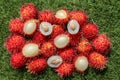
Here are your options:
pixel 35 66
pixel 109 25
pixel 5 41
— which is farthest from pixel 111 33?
pixel 5 41

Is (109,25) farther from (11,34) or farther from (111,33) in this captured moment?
(11,34)

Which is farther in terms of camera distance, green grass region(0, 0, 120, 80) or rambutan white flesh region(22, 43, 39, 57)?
green grass region(0, 0, 120, 80)

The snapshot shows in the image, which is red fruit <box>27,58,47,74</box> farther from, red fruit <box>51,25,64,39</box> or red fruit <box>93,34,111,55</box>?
red fruit <box>93,34,111,55</box>

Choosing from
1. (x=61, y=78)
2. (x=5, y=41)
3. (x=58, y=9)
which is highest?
(x=58, y=9)

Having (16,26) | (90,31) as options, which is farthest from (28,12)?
(90,31)

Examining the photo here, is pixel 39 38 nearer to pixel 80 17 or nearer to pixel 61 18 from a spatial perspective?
pixel 61 18

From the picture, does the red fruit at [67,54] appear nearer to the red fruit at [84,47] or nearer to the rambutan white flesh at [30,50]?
the red fruit at [84,47]

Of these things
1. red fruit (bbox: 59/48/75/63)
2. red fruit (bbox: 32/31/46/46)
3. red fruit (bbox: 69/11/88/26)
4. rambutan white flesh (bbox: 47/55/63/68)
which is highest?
red fruit (bbox: 69/11/88/26)

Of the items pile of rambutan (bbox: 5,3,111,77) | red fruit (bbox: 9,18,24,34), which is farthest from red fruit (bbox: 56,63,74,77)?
red fruit (bbox: 9,18,24,34)
